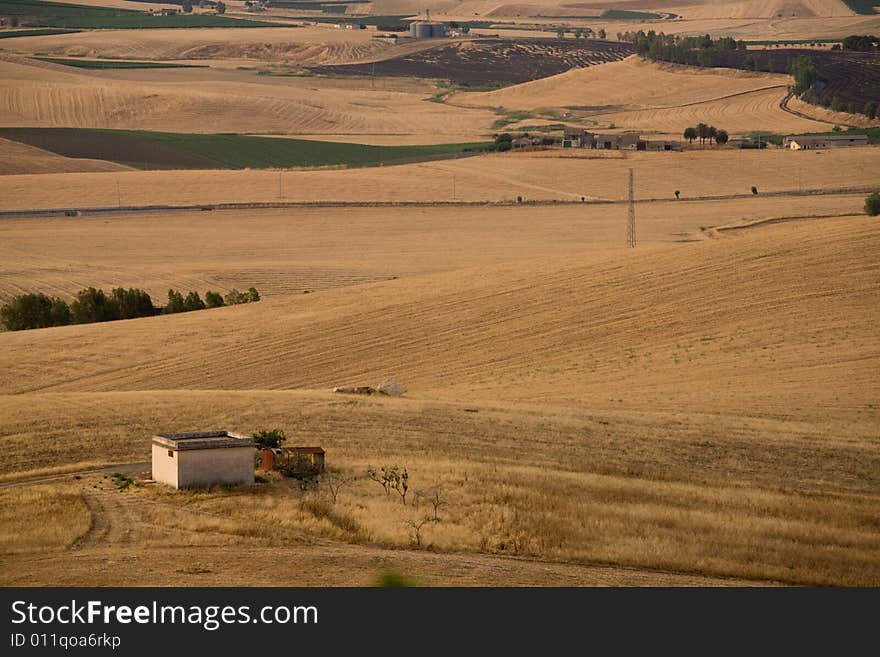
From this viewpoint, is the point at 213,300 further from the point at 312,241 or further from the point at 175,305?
the point at 312,241

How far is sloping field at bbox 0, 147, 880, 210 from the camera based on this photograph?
9912 centimetres

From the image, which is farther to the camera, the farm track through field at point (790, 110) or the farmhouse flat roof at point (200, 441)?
the farm track through field at point (790, 110)

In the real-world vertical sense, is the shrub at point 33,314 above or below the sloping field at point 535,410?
below

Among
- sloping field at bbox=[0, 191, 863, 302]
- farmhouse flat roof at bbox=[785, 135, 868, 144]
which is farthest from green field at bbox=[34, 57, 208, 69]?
sloping field at bbox=[0, 191, 863, 302]

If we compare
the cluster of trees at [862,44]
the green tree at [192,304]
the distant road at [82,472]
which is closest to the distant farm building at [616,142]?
the cluster of trees at [862,44]

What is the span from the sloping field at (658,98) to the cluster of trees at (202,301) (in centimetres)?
8830

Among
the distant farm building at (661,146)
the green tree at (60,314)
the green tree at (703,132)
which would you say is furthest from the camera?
the green tree at (703,132)

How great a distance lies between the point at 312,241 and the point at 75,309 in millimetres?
27320

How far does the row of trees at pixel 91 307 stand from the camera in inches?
2147

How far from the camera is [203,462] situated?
27.5 metres

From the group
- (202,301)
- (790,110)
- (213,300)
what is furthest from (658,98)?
(213,300)

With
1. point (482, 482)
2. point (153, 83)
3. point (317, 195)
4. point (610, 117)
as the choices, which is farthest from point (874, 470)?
point (153, 83)

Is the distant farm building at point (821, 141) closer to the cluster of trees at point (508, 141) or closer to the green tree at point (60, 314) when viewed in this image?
the cluster of trees at point (508, 141)

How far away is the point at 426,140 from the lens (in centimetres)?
13938
